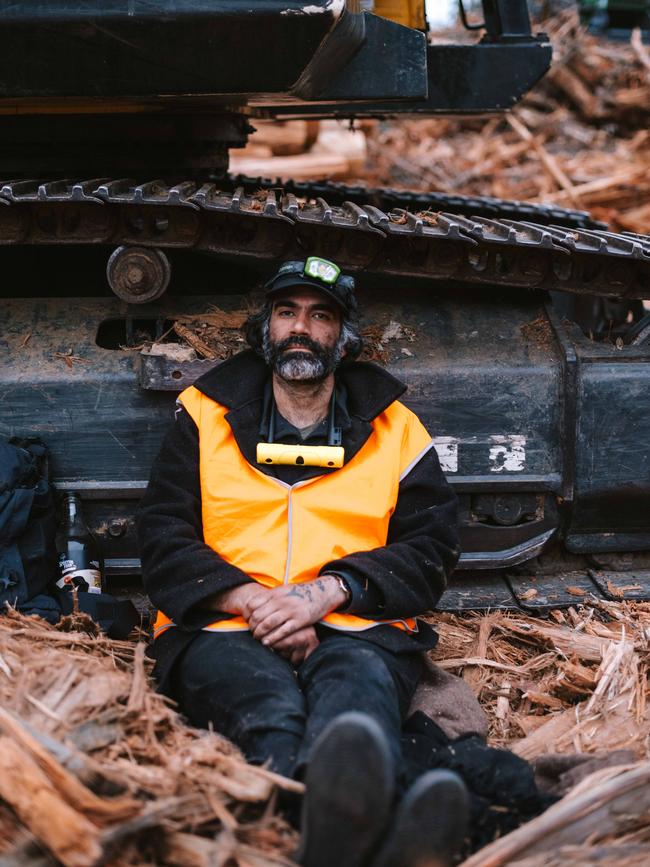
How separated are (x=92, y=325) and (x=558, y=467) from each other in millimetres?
2036

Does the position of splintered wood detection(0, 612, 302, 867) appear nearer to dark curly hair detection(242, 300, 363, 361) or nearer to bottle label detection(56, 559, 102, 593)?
bottle label detection(56, 559, 102, 593)

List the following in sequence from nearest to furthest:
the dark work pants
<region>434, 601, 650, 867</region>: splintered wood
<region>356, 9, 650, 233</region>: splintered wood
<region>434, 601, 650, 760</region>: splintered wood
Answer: <region>434, 601, 650, 867</region>: splintered wood < the dark work pants < <region>434, 601, 650, 760</region>: splintered wood < <region>356, 9, 650, 233</region>: splintered wood

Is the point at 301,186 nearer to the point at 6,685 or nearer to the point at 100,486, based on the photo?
the point at 100,486

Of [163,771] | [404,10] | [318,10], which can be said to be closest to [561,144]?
[404,10]

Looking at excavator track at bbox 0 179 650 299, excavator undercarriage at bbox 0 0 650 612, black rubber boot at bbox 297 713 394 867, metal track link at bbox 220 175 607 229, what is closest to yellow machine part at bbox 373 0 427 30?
metal track link at bbox 220 175 607 229

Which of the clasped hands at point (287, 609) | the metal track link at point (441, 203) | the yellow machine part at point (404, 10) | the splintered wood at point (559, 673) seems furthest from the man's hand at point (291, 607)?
the yellow machine part at point (404, 10)

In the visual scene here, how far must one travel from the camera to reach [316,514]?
3.61 m

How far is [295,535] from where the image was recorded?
3.56 metres

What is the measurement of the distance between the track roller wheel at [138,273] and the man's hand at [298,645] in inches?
60.0

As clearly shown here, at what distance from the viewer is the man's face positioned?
377 cm

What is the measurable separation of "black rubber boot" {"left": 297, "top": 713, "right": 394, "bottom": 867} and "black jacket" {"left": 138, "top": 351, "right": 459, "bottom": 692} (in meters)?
1.05

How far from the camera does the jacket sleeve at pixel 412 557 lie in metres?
3.49

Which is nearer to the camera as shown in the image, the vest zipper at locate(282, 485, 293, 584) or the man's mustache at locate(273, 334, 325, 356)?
the vest zipper at locate(282, 485, 293, 584)

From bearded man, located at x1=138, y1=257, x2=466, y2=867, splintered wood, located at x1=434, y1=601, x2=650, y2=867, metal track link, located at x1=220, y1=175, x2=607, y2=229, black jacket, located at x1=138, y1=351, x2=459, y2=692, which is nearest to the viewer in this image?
splintered wood, located at x1=434, y1=601, x2=650, y2=867
